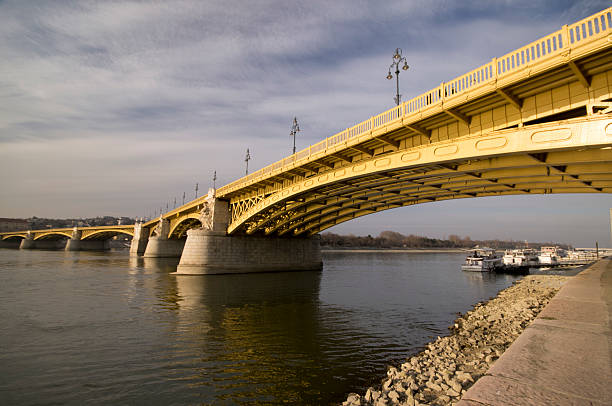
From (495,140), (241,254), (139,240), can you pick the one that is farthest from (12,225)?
(495,140)

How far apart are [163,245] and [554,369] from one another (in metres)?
64.0

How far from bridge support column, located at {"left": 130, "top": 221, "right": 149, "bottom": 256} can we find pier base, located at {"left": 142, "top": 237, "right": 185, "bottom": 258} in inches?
372

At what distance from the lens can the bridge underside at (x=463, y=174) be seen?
9.70 m

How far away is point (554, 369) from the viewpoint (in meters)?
4.25

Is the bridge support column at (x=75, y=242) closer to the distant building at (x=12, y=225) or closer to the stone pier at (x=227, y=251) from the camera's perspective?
the stone pier at (x=227, y=251)

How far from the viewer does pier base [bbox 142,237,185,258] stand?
59.6 metres

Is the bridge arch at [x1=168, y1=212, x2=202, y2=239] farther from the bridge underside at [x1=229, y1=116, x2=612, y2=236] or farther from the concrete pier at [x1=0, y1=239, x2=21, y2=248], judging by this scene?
the concrete pier at [x1=0, y1=239, x2=21, y2=248]

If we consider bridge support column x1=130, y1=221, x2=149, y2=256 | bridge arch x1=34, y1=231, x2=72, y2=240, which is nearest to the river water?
bridge support column x1=130, y1=221, x2=149, y2=256

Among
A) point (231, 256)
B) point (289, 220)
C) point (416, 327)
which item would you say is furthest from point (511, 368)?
point (231, 256)

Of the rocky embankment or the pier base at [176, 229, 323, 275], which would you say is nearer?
the rocky embankment

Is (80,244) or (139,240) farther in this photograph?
(80,244)

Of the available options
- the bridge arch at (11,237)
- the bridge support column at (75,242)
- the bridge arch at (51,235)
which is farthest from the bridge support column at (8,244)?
the bridge support column at (75,242)

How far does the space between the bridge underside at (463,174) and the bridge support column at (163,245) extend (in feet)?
108

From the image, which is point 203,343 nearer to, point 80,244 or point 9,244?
point 80,244
